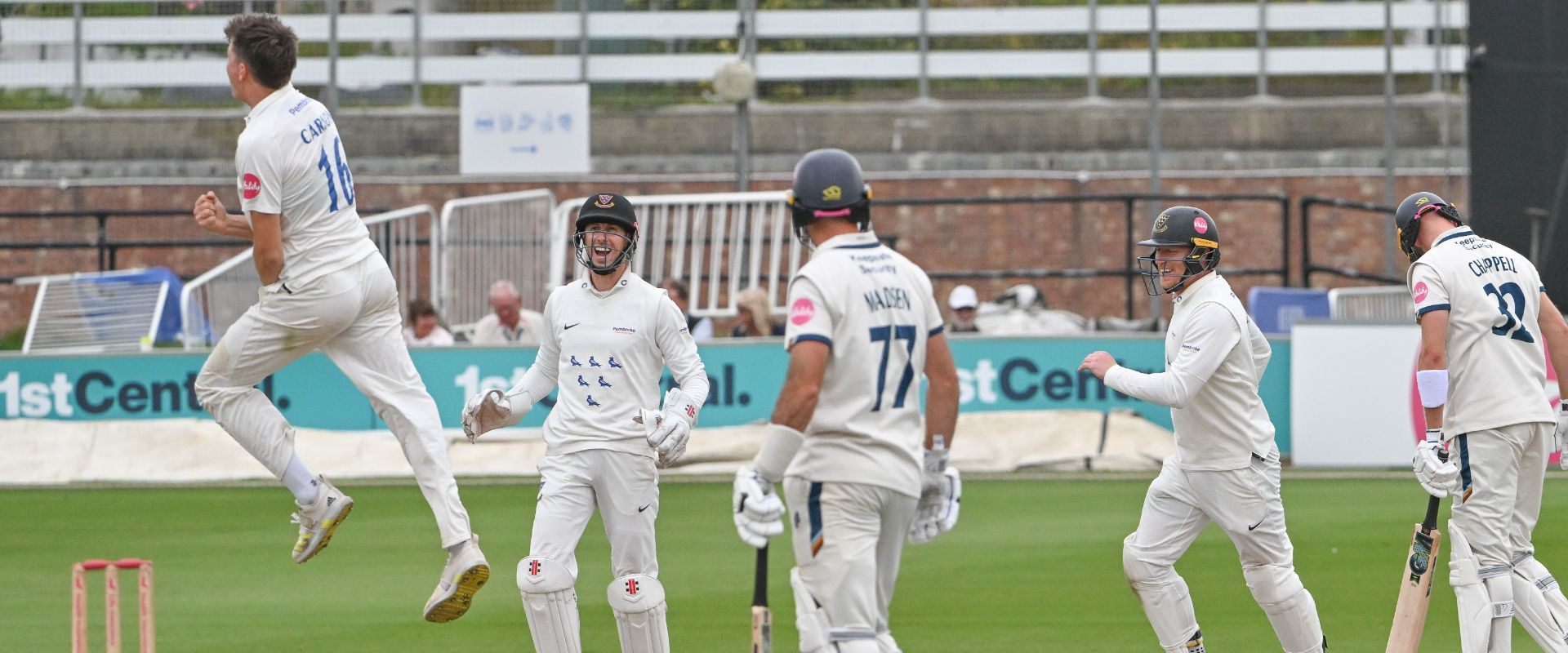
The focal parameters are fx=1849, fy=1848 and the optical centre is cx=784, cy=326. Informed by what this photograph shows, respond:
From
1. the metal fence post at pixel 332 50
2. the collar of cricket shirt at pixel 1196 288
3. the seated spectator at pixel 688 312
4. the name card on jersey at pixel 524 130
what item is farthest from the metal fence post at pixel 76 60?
the collar of cricket shirt at pixel 1196 288

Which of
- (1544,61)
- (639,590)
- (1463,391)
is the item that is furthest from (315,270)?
(1544,61)

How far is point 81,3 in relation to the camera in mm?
24812

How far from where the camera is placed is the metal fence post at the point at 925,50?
25.1 m

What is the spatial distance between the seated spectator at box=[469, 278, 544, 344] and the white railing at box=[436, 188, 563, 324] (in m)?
1.09

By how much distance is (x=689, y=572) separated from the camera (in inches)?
434

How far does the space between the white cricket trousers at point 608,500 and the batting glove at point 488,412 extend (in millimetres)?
313

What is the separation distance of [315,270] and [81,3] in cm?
1907

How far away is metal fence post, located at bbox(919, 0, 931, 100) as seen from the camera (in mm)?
25062

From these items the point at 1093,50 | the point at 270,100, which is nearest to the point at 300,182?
the point at 270,100

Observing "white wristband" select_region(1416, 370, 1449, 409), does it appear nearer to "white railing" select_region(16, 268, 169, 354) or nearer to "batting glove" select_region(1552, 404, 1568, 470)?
"batting glove" select_region(1552, 404, 1568, 470)

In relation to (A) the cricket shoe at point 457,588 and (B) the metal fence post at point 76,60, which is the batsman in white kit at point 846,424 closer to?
(A) the cricket shoe at point 457,588

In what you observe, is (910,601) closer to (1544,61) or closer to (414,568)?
(414,568)

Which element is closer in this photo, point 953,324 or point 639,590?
point 639,590

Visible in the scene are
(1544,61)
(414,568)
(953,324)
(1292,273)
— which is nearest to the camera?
(414,568)
